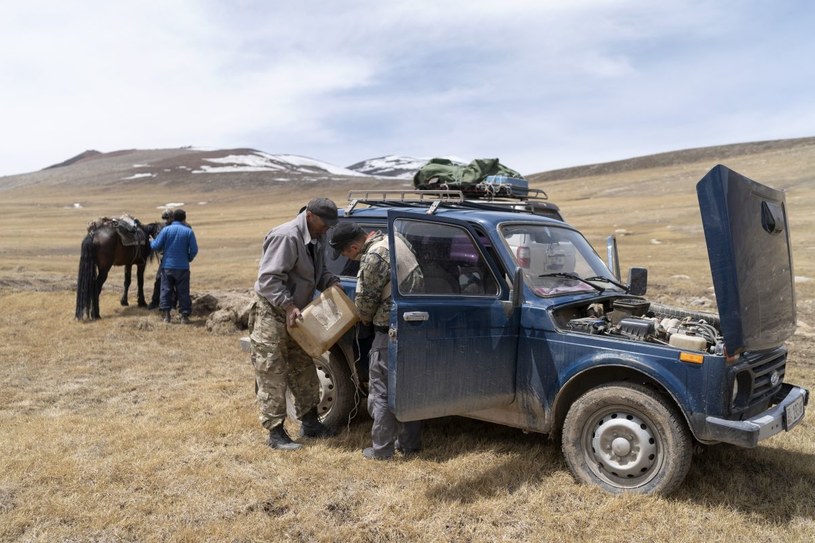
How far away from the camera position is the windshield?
506 cm

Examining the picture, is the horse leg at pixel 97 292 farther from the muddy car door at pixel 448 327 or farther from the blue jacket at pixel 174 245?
the muddy car door at pixel 448 327

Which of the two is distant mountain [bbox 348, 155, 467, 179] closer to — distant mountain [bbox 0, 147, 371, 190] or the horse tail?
distant mountain [bbox 0, 147, 371, 190]

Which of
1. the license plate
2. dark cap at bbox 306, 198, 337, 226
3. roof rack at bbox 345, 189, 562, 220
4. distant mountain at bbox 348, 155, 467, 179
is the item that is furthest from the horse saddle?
distant mountain at bbox 348, 155, 467, 179

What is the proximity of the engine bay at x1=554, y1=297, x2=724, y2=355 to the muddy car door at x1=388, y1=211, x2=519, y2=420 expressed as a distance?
51 centimetres

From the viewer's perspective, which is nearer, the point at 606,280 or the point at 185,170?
the point at 606,280

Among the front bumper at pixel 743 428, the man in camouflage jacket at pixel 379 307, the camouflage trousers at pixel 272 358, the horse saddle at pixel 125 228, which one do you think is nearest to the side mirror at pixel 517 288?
the man in camouflage jacket at pixel 379 307

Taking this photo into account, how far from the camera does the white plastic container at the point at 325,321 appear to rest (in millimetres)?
4992

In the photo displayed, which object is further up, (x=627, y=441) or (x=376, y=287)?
(x=376, y=287)

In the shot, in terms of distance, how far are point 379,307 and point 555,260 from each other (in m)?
1.58

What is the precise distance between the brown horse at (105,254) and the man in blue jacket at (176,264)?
999 mm

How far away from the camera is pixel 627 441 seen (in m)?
4.29

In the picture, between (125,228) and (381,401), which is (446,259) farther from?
(125,228)

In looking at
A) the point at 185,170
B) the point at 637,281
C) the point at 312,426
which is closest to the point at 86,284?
the point at 312,426

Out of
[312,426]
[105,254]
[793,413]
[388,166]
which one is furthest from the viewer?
[388,166]
